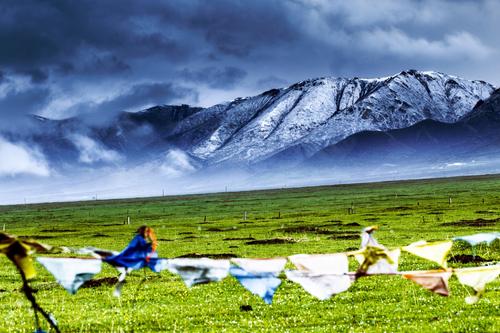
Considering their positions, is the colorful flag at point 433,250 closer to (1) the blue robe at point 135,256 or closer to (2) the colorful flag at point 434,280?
(2) the colorful flag at point 434,280

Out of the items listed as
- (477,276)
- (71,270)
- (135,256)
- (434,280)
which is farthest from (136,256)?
(477,276)

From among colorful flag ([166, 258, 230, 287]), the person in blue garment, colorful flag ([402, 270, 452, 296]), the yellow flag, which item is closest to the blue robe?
the person in blue garment

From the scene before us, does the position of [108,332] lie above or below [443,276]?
below

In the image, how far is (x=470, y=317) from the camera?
2120 cm

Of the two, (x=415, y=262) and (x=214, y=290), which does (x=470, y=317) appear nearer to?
(x=214, y=290)

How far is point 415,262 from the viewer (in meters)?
37.6

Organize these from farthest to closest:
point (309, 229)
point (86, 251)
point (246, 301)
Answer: point (309, 229), point (246, 301), point (86, 251)

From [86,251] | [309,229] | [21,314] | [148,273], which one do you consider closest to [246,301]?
[21,314]

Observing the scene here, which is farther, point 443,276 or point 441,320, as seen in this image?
point 441,320

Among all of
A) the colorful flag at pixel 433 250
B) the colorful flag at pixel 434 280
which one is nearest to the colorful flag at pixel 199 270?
the colorful flag at pixel 434 280

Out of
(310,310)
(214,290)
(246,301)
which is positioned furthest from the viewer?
(214,290)

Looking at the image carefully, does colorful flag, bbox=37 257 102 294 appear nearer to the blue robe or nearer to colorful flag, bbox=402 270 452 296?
the blue robe

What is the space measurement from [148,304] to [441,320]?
13228 millimetres

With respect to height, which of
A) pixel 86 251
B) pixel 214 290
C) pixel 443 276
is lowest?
pixel 214 290
